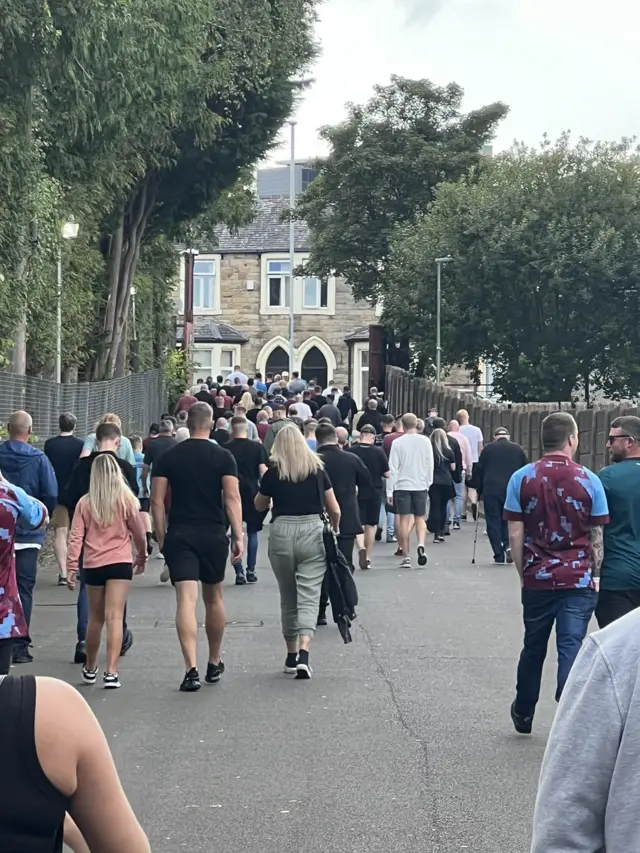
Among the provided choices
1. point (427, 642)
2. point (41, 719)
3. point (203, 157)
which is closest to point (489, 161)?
point (203, 157)

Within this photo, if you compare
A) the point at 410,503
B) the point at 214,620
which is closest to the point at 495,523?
the point at 410,503

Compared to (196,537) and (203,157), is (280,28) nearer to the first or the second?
(203,157)

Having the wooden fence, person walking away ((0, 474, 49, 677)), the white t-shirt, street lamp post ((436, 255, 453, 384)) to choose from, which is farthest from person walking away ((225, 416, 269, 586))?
street lamp post ((436, 255, 453, 384))

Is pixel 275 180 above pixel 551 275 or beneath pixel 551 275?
above

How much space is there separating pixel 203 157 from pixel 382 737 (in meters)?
26.2

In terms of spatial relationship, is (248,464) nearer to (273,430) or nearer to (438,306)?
(273,430)

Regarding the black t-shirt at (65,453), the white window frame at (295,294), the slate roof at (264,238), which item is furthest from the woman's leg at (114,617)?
the slate roof at (264,238)

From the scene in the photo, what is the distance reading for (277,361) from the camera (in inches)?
2827

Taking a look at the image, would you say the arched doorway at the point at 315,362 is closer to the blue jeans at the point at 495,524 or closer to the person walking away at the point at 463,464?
the person walking away at the point at 463,464

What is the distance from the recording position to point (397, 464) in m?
18.4

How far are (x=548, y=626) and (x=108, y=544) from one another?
3.09m

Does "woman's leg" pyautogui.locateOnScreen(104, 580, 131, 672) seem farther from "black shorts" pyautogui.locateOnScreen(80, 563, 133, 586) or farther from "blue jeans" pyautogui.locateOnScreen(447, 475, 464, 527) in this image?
"blue jeans" pyautogui.locateOnScreen(447, 475, 464, 527)

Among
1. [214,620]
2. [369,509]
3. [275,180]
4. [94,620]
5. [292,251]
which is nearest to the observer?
Result: [94,620]

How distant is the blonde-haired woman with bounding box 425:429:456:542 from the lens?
20406mm
